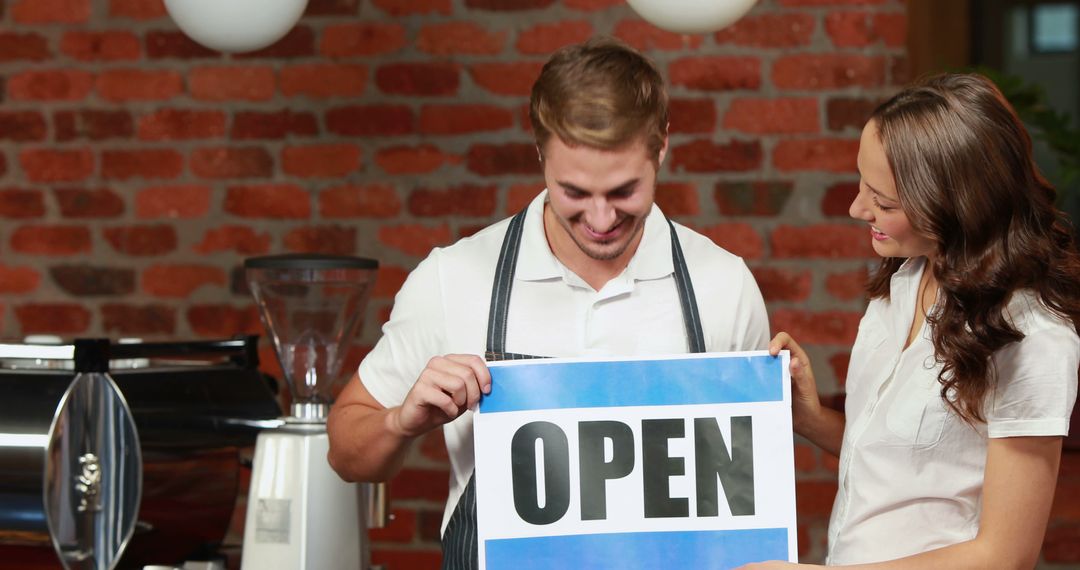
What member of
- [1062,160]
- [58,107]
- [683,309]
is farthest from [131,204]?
[1062,160]

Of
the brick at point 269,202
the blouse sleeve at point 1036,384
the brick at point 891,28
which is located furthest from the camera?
the brick at point 269,202

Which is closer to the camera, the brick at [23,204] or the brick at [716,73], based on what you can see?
the brick at [716,73]

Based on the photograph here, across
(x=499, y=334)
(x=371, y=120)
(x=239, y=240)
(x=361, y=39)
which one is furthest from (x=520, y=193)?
(x=499, y=334)

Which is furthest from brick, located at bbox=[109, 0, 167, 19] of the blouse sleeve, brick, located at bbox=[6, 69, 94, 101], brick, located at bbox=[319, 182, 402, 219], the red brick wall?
the blouse sleeve

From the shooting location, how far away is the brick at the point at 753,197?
7.11 ft

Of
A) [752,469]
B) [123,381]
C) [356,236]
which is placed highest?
[356,236]

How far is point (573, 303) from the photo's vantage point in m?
1.38

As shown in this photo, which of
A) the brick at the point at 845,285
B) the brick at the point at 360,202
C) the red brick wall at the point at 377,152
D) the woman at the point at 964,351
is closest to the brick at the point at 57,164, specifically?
the red brick wall at the point at 377,152

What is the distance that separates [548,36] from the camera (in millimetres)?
2191

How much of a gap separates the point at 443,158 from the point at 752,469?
1.12 m

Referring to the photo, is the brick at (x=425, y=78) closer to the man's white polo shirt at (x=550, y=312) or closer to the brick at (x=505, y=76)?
the brick at (x=505, y=76)

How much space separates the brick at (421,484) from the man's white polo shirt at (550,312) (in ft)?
2.77

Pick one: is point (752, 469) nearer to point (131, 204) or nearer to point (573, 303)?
point (573, 303)

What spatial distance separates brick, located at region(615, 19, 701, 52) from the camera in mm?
2168
